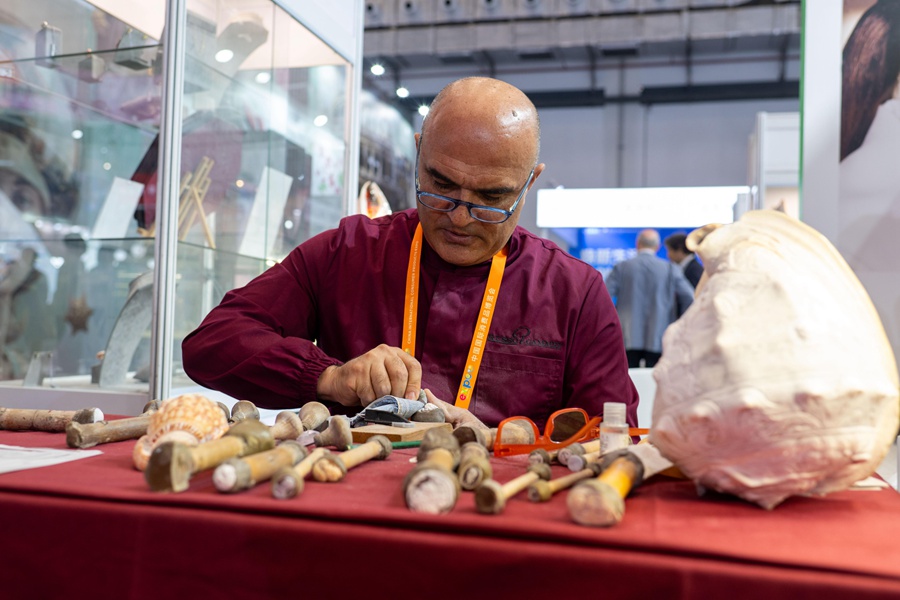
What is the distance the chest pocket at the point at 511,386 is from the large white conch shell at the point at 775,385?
1113mm

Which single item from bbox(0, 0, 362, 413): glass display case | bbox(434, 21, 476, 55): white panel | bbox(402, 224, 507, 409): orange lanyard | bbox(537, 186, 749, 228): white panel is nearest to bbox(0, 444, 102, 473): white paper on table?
bbox(402, 224, 507, 409): orange lanyard

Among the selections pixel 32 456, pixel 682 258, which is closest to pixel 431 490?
pixel 32 456

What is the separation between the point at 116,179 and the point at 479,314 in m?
2.01

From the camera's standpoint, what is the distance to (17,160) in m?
3.30

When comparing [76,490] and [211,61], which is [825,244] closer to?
[76,490]

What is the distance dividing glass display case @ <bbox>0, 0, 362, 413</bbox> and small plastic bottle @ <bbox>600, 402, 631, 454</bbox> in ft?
7.21

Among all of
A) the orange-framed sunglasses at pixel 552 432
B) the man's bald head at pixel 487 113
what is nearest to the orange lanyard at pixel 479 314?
the man's bald head at pixel 487 113

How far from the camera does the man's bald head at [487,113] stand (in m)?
1.83

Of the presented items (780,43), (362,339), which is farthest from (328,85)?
(780,43)

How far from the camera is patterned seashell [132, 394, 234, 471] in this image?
0.93 metres

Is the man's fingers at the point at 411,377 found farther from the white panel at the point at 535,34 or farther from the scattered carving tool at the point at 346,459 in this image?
the white panel at the point at 535,34

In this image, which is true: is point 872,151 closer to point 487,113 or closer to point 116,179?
point 487,113

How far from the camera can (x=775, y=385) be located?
78 centimetres

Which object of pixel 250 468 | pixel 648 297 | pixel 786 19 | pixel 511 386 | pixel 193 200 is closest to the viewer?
pixel 250 468
